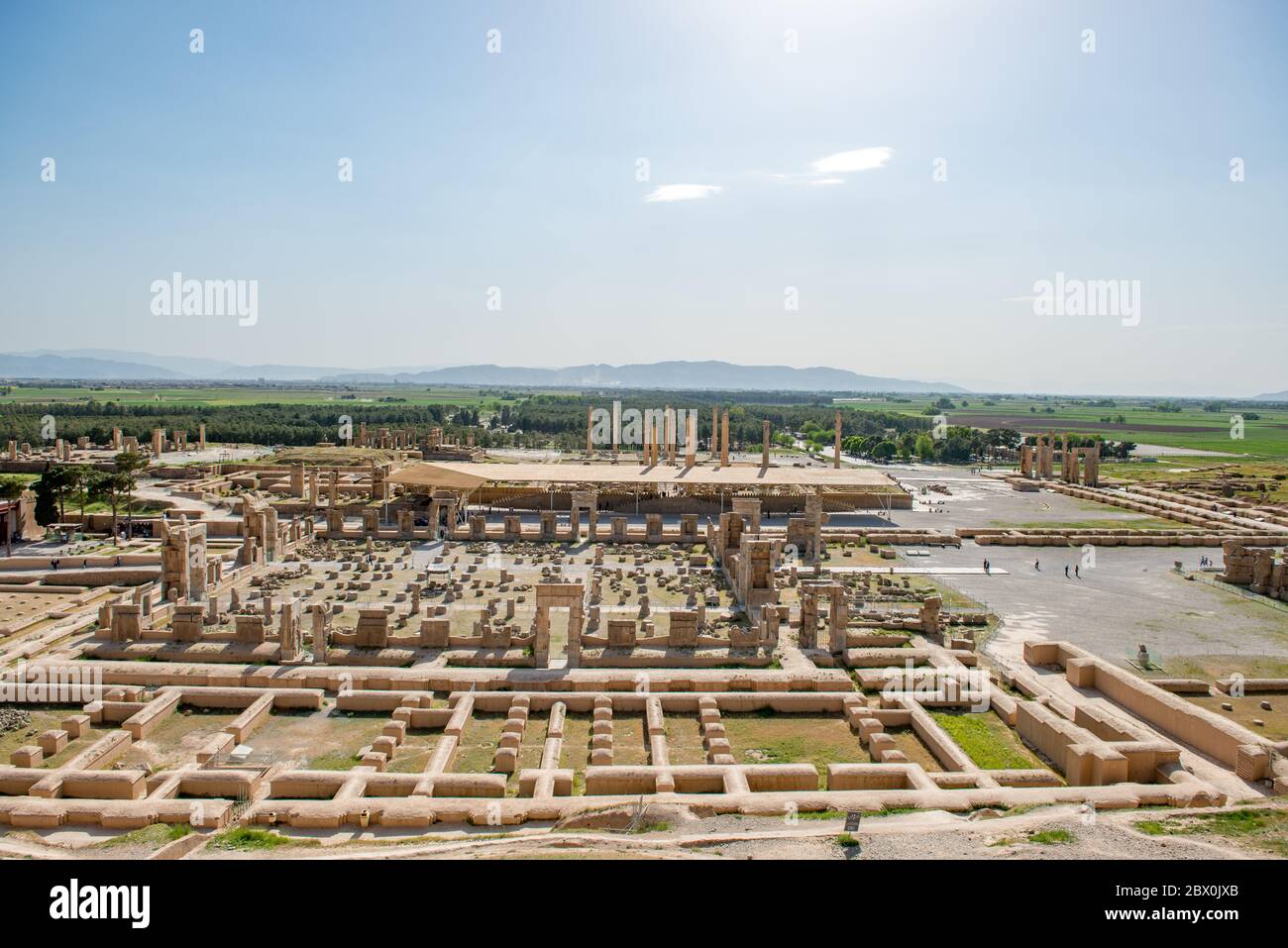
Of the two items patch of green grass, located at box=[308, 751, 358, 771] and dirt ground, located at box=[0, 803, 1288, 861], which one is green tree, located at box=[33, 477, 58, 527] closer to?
patch of green grass, located at box=[308, 751, 358, 771]

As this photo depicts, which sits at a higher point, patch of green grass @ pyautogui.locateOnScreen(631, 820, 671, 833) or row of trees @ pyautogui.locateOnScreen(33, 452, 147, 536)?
row of trees @ pyautogui.locateOnScreen(33, 452, 147, 536)

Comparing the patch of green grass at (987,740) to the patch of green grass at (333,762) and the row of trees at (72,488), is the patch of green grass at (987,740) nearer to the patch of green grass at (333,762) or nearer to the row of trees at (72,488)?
the patch of green grass at (333,762)

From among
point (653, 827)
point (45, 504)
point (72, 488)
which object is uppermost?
point (72, 488)

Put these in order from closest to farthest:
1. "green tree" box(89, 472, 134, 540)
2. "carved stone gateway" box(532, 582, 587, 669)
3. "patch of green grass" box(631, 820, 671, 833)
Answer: "patch of green grass" box(631, 820, 671, 833) < "carved stone gateway" box(532, 582, 587, 669) < "green tree" box(89, 472, 134, 540)

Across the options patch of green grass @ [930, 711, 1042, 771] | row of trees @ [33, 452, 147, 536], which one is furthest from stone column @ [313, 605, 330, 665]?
row of trees @ [33, 452, 147, 536]

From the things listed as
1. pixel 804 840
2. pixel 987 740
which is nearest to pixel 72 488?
pixel 804 840

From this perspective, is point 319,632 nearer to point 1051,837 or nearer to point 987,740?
point 987,740

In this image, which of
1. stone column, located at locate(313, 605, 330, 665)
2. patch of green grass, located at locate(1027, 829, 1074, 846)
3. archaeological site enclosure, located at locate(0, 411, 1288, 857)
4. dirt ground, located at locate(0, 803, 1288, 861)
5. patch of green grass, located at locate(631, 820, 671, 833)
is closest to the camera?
dirt ground, located at locate(0, 803, 1288, 861)

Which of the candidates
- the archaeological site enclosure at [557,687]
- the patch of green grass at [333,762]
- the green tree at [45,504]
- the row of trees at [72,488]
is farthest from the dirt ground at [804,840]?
the green tree at [45,504]
